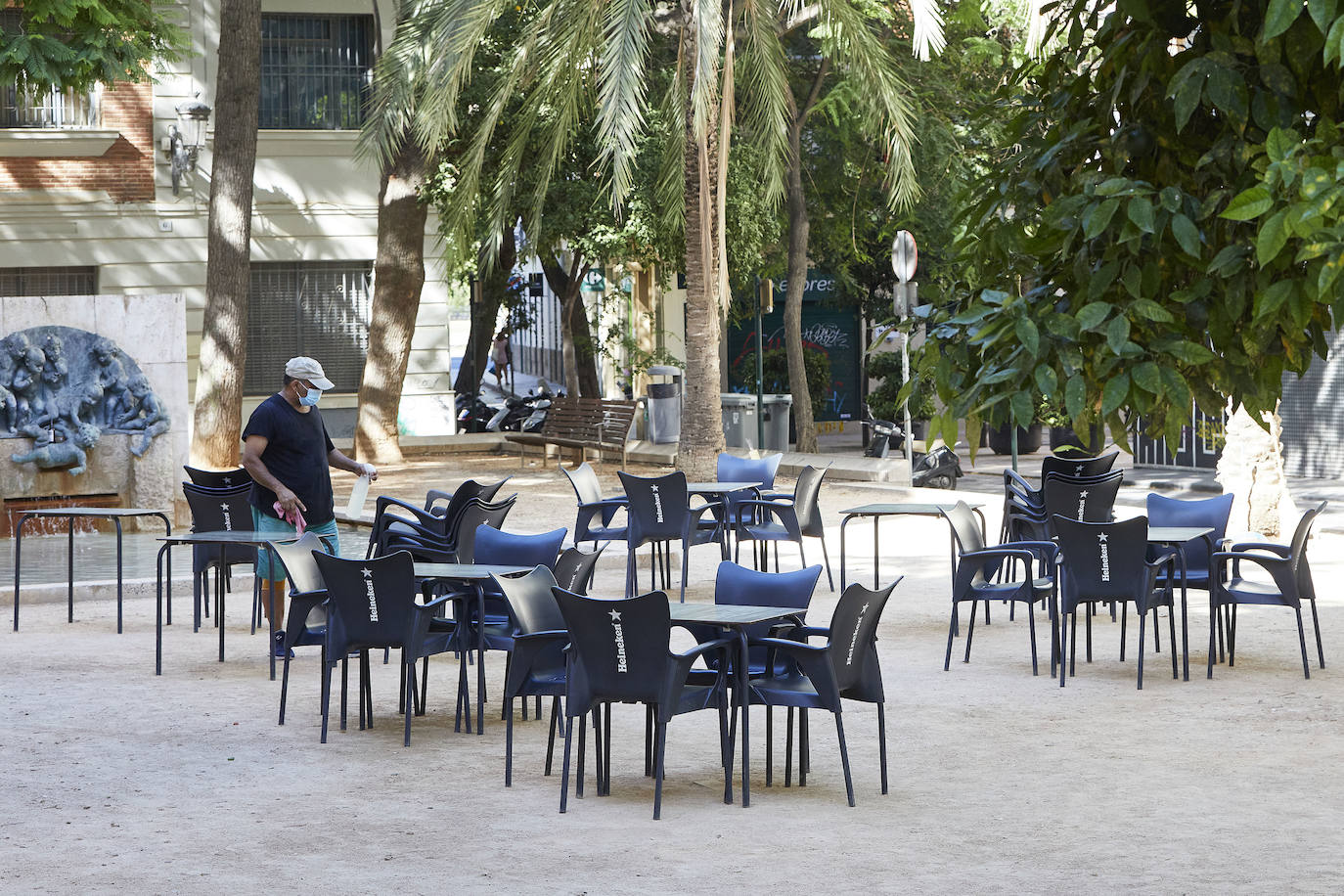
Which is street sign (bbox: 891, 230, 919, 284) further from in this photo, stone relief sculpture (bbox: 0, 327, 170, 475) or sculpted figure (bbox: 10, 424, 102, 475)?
sculpted figure (bbox: 10, 424, 102, 475)

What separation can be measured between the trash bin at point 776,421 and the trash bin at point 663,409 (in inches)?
54.3

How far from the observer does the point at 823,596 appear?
42.4ft

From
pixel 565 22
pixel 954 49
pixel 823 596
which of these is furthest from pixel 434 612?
pixel 954 49

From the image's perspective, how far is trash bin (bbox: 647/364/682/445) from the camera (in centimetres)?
2562

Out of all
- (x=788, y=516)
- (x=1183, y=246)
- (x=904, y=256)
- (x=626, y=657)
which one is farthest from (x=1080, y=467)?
(x=1183, y=246)

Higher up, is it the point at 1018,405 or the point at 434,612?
the point at 1018,405

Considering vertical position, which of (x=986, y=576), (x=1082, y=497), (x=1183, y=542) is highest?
(x=1082, y=497)

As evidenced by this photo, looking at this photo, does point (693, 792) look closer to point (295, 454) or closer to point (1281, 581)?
point (295, 454)

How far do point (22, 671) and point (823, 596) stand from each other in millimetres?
5859

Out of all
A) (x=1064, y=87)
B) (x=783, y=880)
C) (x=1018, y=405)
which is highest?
(x=1064, y=87)

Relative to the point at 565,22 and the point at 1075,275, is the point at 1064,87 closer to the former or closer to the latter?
the point at 1075,275

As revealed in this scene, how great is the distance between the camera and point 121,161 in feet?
85.3

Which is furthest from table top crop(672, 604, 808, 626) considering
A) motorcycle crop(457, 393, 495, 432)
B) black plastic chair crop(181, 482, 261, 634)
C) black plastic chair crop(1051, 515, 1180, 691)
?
motorcycle crop(457, 393, 495, 432)

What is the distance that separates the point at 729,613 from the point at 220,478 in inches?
216
